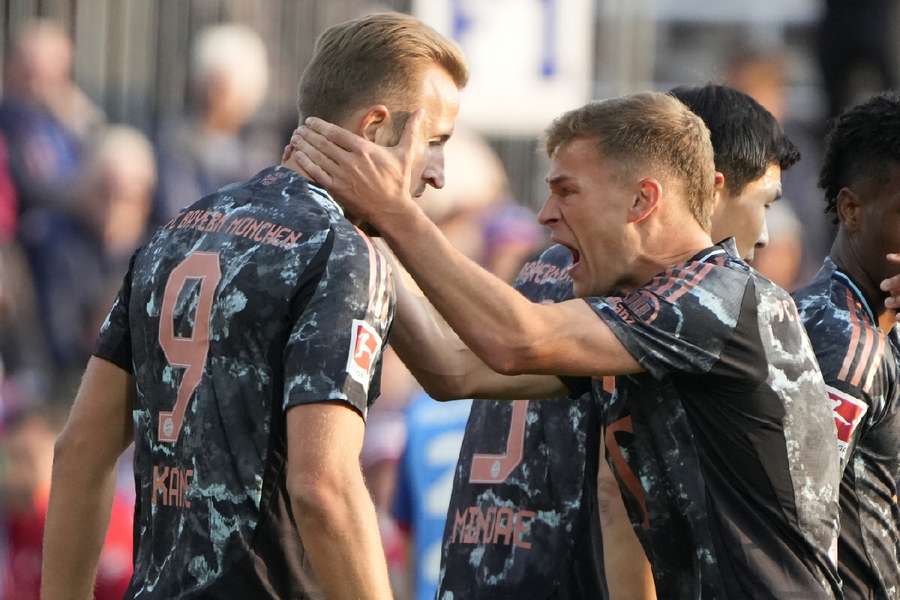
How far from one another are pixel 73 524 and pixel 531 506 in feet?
4.27

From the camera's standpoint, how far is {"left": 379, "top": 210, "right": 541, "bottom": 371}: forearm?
4.03 meters

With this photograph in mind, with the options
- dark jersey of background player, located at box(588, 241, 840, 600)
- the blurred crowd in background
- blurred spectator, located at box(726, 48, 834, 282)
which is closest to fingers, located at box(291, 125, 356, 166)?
dark jersey of background player, located at box(588, 241, 840, 600)

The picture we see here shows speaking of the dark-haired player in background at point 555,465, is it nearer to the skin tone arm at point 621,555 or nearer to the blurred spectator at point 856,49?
the skin tone arm at point 621,555

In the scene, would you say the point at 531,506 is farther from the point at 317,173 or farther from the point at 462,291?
the point at 317,173

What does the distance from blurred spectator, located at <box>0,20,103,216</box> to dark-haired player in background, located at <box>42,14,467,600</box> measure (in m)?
5.24

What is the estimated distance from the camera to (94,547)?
4336mm

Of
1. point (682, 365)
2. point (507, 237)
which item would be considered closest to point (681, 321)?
point (682, 365)

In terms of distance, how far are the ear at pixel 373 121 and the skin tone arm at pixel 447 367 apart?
702 millimetres

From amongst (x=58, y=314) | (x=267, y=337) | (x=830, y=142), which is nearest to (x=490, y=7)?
(x=58, y=314)

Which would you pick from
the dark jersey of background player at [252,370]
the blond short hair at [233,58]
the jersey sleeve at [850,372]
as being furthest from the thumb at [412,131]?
the blond short hair at [233,58]

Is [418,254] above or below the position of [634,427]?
above

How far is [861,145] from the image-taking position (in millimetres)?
5078

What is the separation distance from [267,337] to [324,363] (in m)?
0.17

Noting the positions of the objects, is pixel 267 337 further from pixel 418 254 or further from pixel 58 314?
pixel 58 314
